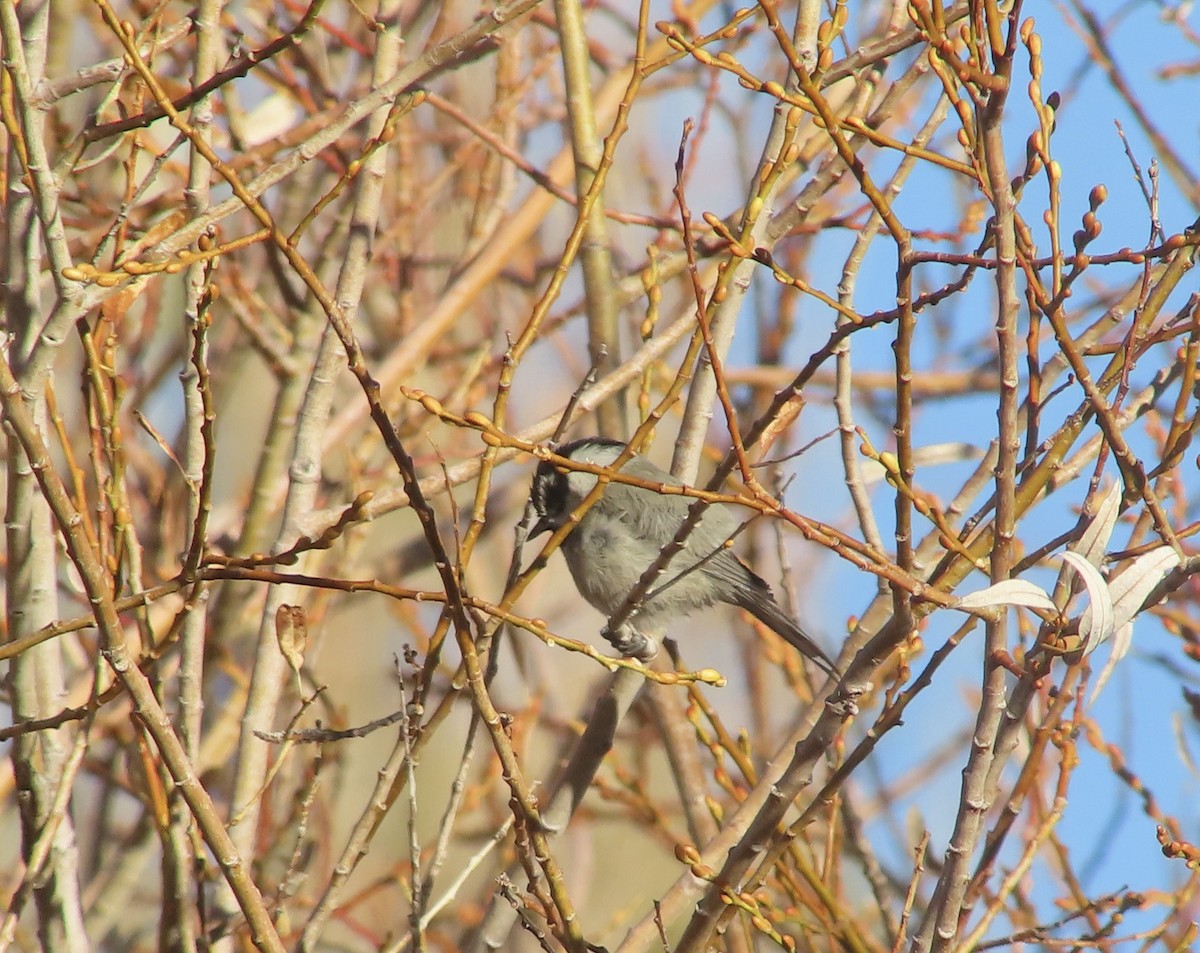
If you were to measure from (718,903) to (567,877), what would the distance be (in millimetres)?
3452

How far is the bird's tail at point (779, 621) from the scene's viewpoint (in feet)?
12.5

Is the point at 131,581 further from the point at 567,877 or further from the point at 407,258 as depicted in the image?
the point at 567,877

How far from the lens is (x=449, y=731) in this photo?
7867 millimetres

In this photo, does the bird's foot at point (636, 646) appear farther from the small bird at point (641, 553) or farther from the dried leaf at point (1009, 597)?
the dried leaf at point (1009, 597)

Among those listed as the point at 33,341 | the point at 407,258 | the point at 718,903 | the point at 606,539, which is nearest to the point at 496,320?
the point at 407,258

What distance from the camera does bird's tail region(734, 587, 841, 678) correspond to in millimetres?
3820

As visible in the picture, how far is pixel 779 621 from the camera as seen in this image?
4.00 meters

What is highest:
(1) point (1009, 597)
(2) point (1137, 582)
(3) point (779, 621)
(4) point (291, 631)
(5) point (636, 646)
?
(3) point (779, 621)

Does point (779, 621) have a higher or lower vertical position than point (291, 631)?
higher

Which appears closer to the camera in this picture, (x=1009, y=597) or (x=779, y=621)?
(x=1009, y=597)

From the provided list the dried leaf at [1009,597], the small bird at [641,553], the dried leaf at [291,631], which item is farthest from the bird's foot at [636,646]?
the dried leaf at [1009,597]

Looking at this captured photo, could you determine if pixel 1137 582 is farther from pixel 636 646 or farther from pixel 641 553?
pixel 641 553

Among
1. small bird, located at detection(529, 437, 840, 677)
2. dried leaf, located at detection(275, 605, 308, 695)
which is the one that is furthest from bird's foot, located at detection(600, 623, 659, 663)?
dried leaf, located at detection(275, 605, 308, 695)

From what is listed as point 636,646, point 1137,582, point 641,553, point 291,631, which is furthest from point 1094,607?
point 641,553
